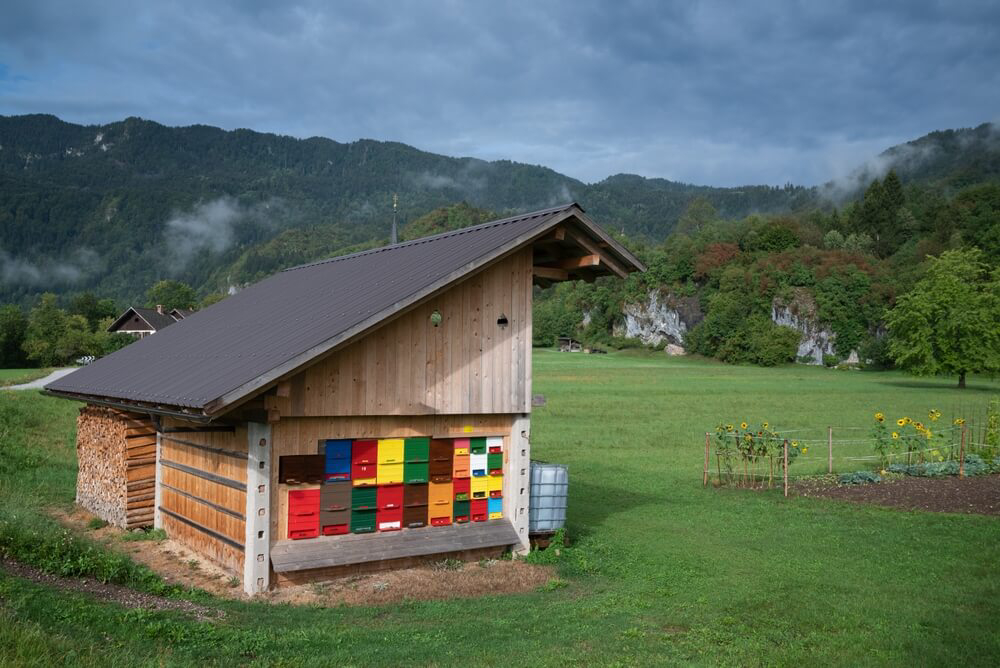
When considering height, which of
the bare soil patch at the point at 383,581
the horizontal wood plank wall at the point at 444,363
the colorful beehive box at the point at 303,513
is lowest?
the bare soil patch at the point at 383,581

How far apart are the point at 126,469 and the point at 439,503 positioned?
23.3 feet

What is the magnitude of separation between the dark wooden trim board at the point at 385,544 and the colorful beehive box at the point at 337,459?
3.20 feet

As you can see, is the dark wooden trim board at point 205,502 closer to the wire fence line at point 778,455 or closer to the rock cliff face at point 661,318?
the wire fence line at point 778,455

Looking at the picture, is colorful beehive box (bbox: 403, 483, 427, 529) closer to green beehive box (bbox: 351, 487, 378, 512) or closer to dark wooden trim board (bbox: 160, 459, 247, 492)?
green beehive box (bbox: 351, 487, 378, 512)

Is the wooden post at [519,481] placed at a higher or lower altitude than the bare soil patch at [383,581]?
higher

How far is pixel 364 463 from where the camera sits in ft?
43.9

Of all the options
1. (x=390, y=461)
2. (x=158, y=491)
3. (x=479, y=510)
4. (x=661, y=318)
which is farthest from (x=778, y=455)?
(x=661, y=318)

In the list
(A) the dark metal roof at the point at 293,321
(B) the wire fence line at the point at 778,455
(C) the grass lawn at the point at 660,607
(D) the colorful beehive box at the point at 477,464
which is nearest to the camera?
(C) the grass lawn at the point at 660,607

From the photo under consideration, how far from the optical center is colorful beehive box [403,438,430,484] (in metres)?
13.8

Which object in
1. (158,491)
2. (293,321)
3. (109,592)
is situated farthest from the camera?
(158,491)

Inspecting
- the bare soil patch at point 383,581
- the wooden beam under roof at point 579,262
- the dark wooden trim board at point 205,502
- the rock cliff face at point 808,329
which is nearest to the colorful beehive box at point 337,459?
the dark wooden trim board at point 205,502

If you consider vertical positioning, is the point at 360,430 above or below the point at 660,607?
above

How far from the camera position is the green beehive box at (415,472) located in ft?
45.2

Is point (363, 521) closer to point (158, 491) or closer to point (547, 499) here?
point (547, 499)
